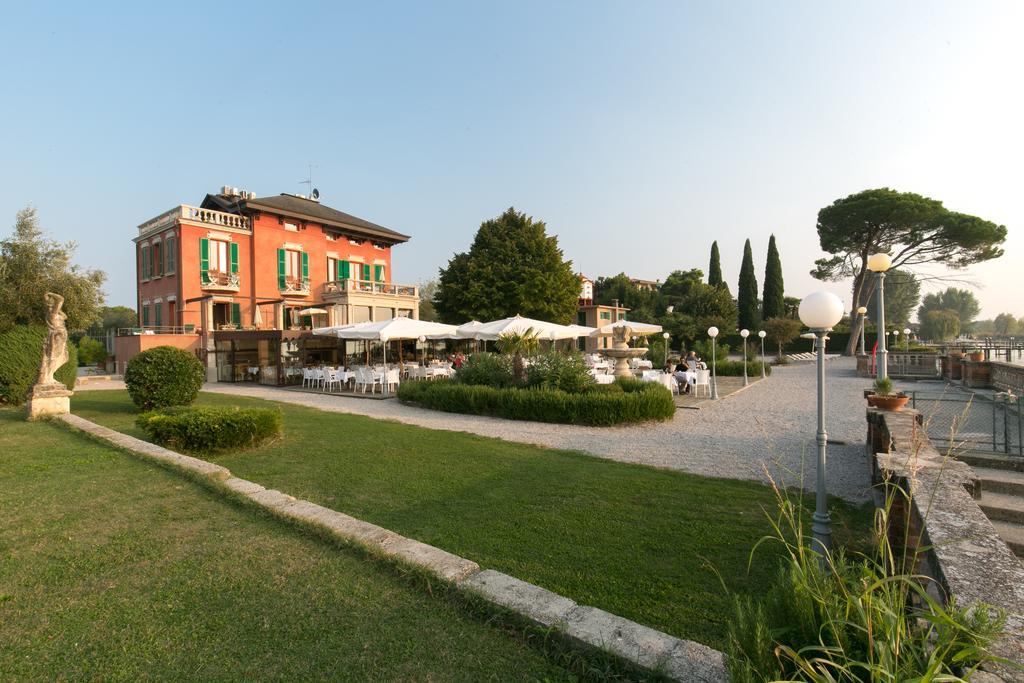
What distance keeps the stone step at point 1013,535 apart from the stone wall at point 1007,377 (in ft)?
26.5

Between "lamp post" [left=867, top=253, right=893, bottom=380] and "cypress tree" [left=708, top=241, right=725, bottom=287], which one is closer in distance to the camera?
"lamp post" [left=867, top=253, right=893, bottom=380]

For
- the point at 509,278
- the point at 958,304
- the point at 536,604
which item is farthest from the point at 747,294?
the point at 958,304

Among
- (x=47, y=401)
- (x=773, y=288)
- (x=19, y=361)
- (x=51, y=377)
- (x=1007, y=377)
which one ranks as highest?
(x=773, y=288)

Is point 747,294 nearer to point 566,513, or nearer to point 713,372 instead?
point 713,372

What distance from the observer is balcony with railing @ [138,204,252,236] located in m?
23.5

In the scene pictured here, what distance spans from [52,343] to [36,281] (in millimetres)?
8224

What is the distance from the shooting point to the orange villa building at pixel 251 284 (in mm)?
22656

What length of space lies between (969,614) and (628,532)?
2441 millimetres

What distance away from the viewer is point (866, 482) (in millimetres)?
5770

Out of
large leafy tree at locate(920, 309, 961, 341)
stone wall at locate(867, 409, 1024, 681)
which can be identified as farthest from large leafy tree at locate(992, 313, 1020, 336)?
stone wall at locate(867, 409, 1024, 681)

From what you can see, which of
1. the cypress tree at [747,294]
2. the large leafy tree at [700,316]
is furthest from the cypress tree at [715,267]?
the large leafy tree at [700,316]

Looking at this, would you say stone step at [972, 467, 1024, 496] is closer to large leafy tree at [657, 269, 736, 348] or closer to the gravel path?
the gravel path

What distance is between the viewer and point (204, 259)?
24156mm

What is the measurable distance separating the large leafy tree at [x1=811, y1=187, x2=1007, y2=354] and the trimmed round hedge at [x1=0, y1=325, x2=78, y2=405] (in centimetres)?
4141
